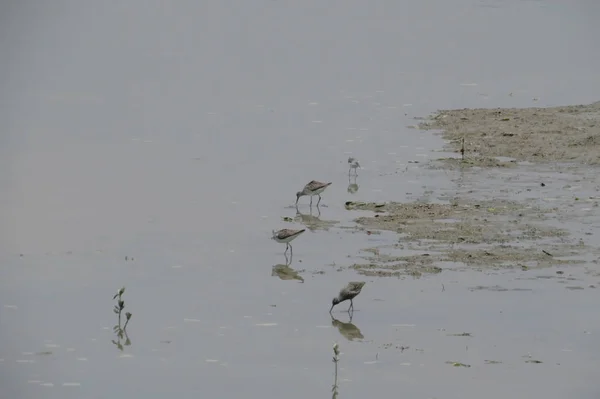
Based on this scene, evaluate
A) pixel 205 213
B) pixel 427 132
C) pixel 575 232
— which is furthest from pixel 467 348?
pixel 427 132

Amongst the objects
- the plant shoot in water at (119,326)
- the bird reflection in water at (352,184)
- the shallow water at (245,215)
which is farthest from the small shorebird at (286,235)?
the bird reflection in water at (352,184)

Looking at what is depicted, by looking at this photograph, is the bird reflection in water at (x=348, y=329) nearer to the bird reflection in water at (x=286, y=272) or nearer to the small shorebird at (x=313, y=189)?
the bird reflection in water at (x=286, y=272)

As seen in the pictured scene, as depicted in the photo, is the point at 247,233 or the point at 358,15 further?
the point at 358,15

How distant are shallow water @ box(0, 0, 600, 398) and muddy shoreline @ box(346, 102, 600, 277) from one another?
1.16ft

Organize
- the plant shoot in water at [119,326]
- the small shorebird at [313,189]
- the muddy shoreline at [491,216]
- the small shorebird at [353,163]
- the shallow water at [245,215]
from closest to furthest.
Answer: the shallow water at [245,215], the plant shoot in water at [119,326], the muddy shoreline at [491,216], the small shorebird at [313,189], the small shorebird at [353,163]

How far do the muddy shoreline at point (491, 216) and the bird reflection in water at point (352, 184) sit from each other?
75 centimetres

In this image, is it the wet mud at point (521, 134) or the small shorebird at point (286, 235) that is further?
the wet mud at point (521, 134)

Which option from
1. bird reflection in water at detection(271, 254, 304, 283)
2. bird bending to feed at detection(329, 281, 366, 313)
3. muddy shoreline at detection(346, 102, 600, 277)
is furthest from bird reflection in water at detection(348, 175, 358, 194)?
bird bending to feed at detection(329, 281, 366, 313)

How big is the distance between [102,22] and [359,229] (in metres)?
24.3

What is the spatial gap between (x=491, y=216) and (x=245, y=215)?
3.45 metres

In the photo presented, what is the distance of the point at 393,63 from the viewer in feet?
99.6

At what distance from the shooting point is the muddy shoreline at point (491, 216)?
13727 mm

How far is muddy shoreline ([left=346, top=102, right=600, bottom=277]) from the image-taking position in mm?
13727

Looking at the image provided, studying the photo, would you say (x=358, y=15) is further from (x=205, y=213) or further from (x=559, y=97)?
(x=205, y=213)
